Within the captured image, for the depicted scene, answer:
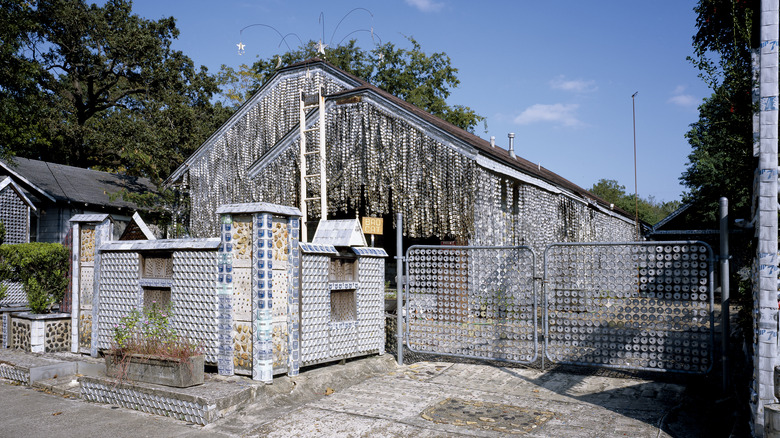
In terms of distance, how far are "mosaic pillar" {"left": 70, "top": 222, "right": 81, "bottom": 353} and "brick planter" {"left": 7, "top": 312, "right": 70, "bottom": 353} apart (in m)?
0.34

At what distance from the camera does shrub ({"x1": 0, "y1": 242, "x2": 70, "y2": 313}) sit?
9.55m

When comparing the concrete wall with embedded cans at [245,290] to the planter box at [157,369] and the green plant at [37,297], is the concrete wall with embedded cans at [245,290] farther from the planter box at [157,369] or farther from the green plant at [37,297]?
the green plant at [37,297]

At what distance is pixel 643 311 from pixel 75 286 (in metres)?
8.37

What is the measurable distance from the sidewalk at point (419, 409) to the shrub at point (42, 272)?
5.47ft

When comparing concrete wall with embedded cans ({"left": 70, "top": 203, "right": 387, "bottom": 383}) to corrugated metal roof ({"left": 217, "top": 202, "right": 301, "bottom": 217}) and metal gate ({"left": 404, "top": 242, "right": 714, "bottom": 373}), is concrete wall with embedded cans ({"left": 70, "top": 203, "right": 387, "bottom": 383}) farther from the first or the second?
metal gate ({"left": 404, "top": 242, "right": 714, "bottom": 373})

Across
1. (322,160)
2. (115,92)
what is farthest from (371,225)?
(115,92)

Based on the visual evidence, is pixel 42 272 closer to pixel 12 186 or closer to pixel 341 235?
pixel 341 235

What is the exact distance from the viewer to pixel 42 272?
991cm

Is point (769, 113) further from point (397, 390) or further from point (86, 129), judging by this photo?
point (86, 129)

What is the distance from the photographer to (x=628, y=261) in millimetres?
7391

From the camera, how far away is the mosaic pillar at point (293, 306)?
712 cm

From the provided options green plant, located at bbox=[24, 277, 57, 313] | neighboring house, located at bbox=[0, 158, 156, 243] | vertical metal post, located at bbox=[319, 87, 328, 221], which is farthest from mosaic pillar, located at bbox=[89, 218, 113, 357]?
neighboring house, located at bbox=[0, 158, 156, 243]

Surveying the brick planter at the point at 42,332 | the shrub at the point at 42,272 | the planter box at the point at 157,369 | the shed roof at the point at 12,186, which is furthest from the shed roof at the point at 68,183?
the planter box at the point at 157,369

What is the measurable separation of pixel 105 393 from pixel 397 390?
11.8 ft
